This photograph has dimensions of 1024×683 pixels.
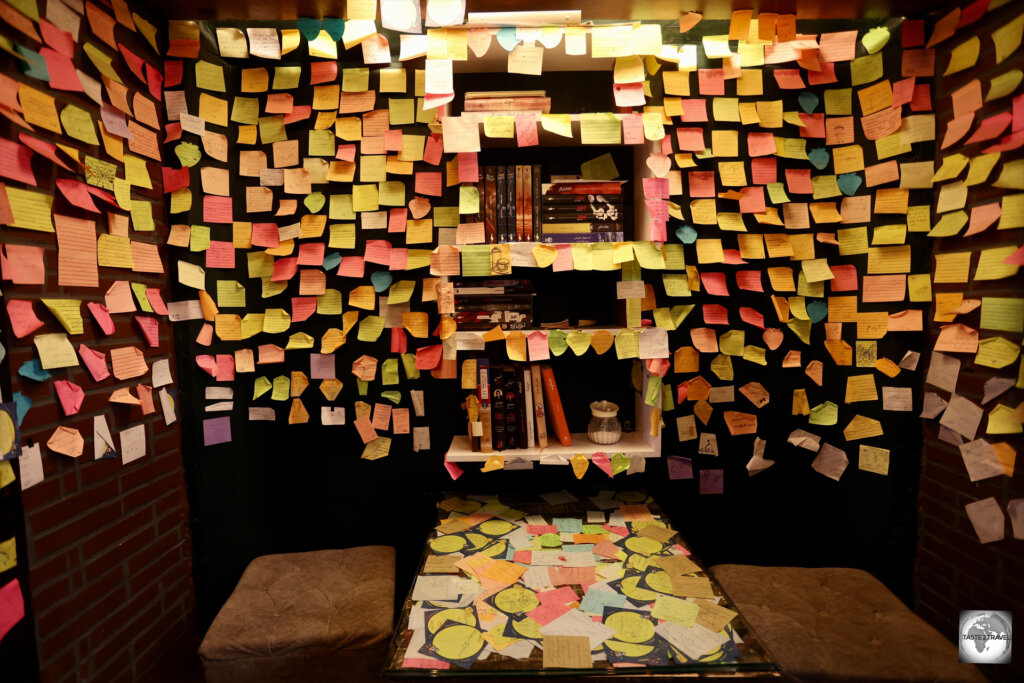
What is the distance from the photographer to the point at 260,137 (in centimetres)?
195

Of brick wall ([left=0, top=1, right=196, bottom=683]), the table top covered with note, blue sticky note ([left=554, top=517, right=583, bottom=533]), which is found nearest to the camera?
the table top covered with note

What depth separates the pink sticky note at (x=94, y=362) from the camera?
4.79ft

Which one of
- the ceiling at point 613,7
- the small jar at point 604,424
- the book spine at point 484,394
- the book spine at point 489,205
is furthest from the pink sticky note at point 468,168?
the small jar at point 604,424

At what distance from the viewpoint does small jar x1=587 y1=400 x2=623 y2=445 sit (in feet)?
6.02

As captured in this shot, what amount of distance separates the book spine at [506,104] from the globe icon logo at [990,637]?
2.07m

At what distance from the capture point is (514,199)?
68.2 inches

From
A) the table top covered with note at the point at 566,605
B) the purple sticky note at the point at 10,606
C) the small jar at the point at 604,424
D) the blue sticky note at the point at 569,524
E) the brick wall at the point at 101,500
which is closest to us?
the table top covered with note at the point at 566,605

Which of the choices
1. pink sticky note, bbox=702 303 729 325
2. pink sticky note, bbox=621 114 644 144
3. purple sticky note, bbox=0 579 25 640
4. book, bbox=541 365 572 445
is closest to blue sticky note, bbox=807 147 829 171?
pink sticky note, bbox=702 303 729 325

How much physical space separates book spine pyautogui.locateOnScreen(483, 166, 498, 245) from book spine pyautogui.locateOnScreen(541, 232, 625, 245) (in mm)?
169

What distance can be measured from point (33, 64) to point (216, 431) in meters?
1.22

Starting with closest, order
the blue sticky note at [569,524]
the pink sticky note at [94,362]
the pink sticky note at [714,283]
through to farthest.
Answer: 1. the pink sticky note at [94,362]
2. the blue sticky note at [569,524]
3. the pink sticky note at [714,283]

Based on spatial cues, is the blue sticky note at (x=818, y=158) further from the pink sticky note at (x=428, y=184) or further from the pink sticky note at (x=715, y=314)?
the pink sticky note at (x=428, y=184)

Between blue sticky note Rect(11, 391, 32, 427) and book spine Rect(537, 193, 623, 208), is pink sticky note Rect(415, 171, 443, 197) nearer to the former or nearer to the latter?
book spine Rect(537, 193, 623, 208)

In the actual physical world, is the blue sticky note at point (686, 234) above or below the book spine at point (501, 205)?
below
